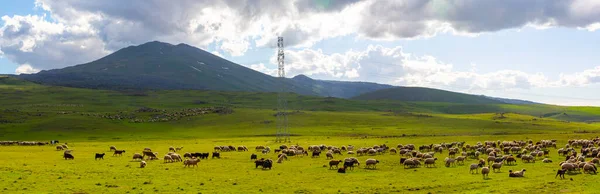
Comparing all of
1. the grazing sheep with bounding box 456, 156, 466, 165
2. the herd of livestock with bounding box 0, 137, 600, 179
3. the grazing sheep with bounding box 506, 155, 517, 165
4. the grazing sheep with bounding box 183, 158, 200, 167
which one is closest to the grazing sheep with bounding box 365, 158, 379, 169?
the herd of livestock with bounding box 0, 137, 600, 179

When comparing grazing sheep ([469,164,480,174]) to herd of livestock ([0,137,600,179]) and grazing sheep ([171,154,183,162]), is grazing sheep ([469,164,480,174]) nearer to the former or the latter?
herd of livestock ([0,137,600,179])

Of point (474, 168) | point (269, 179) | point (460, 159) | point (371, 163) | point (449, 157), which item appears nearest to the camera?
point (269, 179)

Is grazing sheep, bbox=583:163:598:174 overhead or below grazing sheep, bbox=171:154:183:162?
overhead

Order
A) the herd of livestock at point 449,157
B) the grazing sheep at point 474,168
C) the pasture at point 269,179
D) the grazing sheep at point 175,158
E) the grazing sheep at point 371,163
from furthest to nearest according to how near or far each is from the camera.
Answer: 1. the grazing sheep at point 175,158
2. the grazing sheep at point 371,163
3. the herd of livestock at point 449,157
4. the grazing sheep at point 474,168
5. the pasture at point 269,179

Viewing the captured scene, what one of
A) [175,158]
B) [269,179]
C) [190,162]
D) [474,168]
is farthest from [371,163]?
[175,158]

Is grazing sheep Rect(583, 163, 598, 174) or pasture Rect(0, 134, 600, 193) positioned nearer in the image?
pasture Rect(0, 134, 600, 193)

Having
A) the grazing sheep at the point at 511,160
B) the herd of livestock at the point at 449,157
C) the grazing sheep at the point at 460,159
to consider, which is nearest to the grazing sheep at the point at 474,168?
the herd of livestock at the point at 449,157

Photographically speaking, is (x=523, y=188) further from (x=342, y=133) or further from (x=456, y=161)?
(x=342, y=133)

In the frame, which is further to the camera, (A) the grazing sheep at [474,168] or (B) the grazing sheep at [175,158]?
(B) the grazing sheep at [175,158]

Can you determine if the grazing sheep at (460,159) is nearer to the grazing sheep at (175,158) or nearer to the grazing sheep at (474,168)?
the grazing sheep at (474,168)

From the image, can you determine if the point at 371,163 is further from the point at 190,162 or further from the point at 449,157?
the point at 190,162

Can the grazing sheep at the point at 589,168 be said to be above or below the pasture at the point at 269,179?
above

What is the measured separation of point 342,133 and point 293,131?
1539 centimetres

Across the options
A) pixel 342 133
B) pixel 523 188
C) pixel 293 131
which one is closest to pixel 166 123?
pixel 293 131
